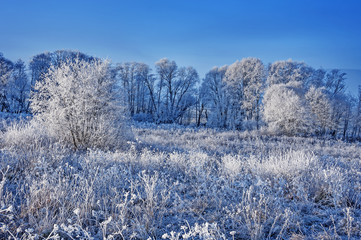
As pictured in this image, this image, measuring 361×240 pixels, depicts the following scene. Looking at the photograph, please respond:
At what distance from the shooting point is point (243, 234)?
2.55 meters

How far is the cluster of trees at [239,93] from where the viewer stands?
22.4 meters

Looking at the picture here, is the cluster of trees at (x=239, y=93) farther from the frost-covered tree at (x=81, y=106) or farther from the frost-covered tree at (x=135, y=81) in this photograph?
the frost-covered tree at (x=81, y=106)

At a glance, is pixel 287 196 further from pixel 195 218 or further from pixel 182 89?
pixel 182 89

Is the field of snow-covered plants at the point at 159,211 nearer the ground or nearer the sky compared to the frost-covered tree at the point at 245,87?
nearer the ground

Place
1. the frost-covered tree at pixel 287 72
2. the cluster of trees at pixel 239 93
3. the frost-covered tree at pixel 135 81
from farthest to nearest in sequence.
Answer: the frost-covered tree at pixel 135 81 < the frost-covered tree at pixel 287 72 < the cluster of trees at pixel 239 93

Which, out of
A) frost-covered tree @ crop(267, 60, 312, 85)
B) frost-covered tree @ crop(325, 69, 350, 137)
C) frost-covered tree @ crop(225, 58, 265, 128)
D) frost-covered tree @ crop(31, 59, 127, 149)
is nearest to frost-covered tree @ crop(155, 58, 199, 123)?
frost-covered tree @ crop(225, 58, 265, 128)

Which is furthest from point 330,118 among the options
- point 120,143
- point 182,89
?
point 120,143

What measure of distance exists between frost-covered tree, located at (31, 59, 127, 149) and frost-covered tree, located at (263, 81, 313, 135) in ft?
→ 59.2

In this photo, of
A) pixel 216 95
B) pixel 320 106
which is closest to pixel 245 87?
pixel 216 95

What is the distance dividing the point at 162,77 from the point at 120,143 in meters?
25.9

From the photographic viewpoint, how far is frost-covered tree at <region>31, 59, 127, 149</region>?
729 centimetres

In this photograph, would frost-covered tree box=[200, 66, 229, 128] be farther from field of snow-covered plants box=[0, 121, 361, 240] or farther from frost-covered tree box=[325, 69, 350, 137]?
field of snow-covered plants box=[0, 121, 361, 240]

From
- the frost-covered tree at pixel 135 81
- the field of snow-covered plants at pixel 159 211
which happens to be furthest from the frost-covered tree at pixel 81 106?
the frost-covered tree at pixel 135 81

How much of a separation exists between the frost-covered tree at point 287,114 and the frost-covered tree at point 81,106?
711 inches
